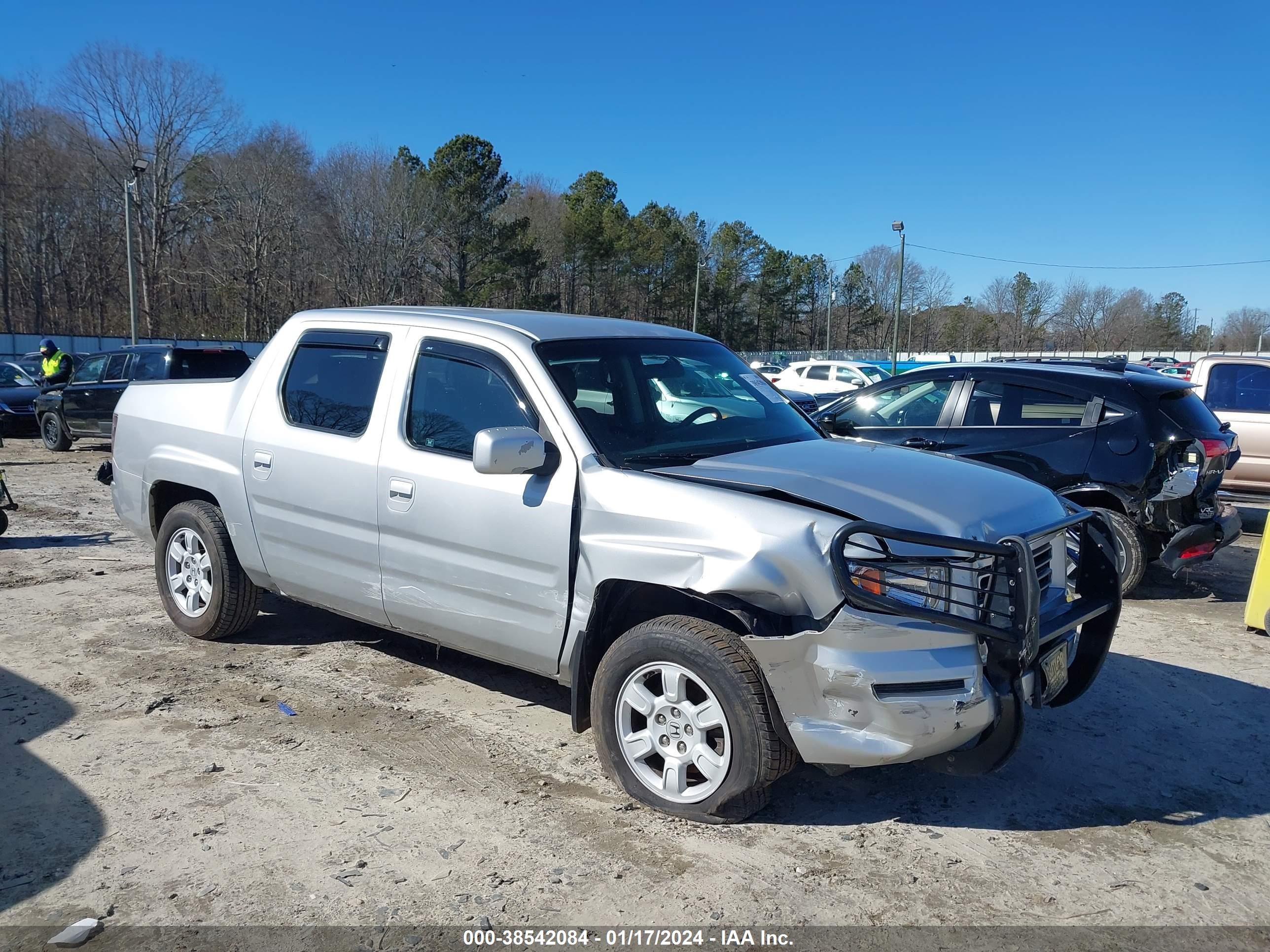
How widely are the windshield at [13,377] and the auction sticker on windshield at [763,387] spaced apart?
17.2m

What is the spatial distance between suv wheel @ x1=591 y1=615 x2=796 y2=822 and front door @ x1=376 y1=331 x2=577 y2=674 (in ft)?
1.26

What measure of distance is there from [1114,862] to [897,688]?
3.66 feet

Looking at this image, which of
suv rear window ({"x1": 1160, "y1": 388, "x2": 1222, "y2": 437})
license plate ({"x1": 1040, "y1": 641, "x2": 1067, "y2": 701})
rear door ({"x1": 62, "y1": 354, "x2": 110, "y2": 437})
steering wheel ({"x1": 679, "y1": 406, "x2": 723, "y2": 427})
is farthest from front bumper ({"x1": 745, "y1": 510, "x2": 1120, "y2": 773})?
rear door ({"x1": 62, "y1": 354, "x2": 110, "y2": 437})

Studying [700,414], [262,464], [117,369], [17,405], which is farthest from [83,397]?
[700,414]

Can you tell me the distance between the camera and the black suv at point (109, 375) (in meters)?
14.5

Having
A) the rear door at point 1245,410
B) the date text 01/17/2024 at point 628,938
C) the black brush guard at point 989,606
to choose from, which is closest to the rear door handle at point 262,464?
the date text 01/17/2024 at point 628,938

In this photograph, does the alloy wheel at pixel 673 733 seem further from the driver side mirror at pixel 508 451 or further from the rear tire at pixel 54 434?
the rear tire at pixel 54 434

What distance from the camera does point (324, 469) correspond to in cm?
461

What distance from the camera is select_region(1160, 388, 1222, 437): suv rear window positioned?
7.04 m

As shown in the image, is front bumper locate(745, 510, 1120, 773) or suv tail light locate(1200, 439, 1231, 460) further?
suv tail light locate(1200, 439, 1231, 460)

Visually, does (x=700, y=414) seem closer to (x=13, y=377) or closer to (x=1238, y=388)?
(x=1238, y=388)

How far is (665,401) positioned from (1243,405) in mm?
10364

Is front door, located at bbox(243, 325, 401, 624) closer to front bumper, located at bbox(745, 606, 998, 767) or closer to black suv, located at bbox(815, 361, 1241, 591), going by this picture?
front bumper, located at bbox(745, 606, 998, 767)

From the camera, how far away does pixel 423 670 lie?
5223 mm
